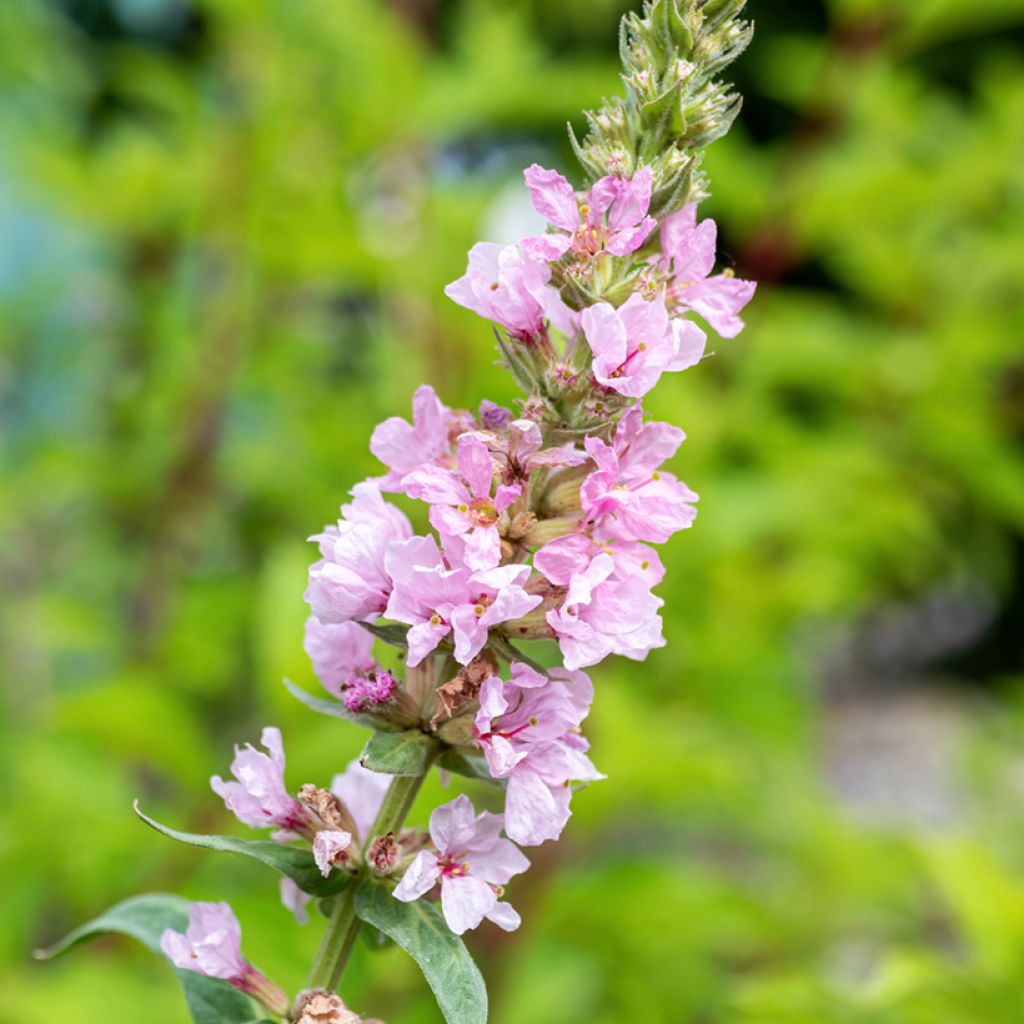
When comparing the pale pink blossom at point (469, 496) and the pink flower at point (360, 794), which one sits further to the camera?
the pink flower at point (360, 794)

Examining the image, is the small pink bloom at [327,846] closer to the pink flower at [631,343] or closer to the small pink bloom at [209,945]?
the small pink bloom at [209,945]

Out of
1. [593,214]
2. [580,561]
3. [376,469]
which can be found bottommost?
[580,561]

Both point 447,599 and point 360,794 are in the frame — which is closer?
point 447,599

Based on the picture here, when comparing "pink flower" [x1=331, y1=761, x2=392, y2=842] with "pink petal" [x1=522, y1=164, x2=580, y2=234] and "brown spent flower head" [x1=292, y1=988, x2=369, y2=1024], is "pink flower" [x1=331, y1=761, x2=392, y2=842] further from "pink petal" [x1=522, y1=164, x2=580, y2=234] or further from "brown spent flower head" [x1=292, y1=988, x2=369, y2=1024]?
"pink petal" [x1=522, y1=164, x2=580, y2=234]

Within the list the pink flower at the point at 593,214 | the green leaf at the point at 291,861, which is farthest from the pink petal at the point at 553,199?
the green leaf at the point at 291,861

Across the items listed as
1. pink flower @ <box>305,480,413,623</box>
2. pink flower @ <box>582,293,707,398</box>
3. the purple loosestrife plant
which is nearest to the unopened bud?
the purple loosestrife plant

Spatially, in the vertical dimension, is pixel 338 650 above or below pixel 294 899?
above

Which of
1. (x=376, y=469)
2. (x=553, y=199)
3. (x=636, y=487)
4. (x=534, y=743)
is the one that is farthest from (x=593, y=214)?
(x=376, y=469)

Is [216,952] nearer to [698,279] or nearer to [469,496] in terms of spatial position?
[469,496]
